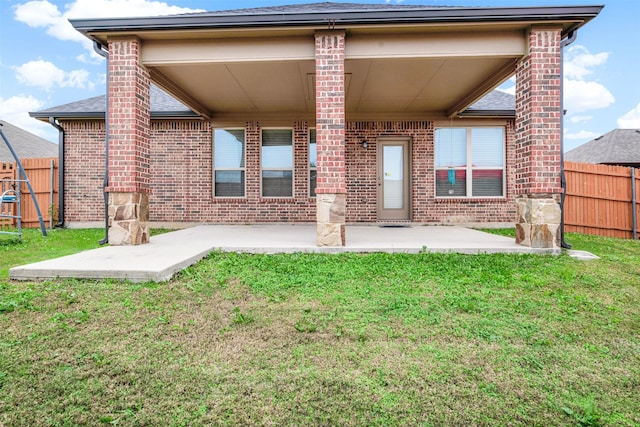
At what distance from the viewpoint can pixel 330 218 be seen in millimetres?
5090

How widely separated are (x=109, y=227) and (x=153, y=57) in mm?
2890

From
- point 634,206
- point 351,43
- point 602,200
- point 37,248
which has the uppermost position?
point 351,43

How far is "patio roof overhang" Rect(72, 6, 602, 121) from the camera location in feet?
16.3

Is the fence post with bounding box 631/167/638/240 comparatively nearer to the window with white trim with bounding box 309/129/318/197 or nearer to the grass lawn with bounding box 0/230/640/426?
the grass lawn with bounding box 0/230/640/426

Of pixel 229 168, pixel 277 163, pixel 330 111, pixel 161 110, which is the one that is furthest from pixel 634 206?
pixel 161 110

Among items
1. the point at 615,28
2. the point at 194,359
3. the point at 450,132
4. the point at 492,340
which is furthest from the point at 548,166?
the point at 615,28

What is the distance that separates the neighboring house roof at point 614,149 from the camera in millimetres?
16578

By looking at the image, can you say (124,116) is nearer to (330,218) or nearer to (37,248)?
(37,248)

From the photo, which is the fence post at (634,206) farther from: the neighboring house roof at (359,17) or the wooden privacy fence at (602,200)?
the neighboring house roof at (359,17)

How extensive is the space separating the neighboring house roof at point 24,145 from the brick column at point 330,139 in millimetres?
16514

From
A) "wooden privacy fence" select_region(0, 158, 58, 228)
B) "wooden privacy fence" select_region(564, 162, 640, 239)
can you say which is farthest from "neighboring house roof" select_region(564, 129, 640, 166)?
"wooden privacy fence" select_region(0, 158, 58, 228)

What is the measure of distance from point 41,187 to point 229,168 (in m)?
5.24

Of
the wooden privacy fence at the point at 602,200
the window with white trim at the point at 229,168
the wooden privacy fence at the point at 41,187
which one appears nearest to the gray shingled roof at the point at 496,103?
the wooden privacy fence at the point at 602,200

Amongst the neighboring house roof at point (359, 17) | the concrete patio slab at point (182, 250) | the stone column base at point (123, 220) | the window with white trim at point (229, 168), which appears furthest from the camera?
the window with white trim at point (229, 168)
